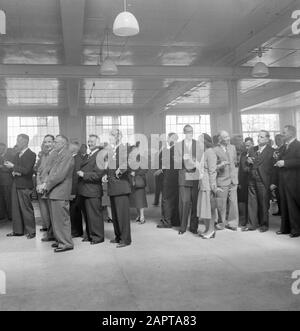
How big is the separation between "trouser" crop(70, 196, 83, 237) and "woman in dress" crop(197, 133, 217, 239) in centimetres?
170

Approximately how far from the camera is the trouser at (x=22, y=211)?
5.79 metres

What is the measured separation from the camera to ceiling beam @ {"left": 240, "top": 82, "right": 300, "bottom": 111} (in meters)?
14.8

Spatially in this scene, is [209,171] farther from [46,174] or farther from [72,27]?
[72,27]

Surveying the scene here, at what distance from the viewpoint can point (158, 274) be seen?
384cm

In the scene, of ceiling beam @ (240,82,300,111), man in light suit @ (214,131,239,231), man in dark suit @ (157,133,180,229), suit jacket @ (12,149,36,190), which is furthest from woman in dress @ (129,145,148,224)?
ceiling beam @ (240,82,300,111)

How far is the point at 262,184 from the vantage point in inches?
227

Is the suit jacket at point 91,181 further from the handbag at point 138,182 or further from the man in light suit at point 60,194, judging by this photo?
the handbag at point 138,182

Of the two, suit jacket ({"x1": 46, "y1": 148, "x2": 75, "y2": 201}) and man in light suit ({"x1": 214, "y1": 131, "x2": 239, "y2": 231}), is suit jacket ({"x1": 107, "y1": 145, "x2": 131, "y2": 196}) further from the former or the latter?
man in light suit ({"x1": 214, "y1": 131, "x2": 239, "y2": 231})

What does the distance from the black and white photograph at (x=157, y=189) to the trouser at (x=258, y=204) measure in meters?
0.01

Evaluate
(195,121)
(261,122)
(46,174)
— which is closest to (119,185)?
(46,174)

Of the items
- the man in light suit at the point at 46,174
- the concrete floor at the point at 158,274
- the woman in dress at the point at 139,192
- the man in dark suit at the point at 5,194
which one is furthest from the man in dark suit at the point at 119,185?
the man in dark suit at the point at 5,194

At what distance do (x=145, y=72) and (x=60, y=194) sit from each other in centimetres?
566
